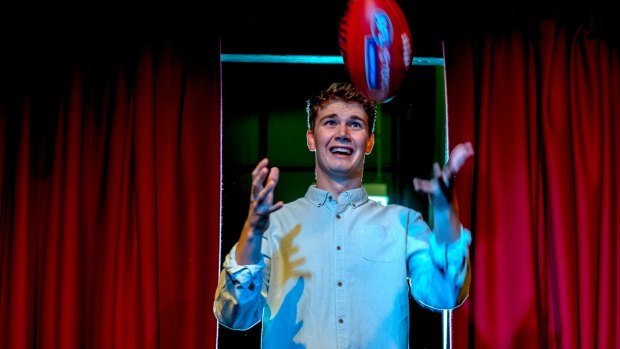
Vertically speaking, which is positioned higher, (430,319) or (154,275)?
(154,275)

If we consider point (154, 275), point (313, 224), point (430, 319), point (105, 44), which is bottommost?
point (430, 319)

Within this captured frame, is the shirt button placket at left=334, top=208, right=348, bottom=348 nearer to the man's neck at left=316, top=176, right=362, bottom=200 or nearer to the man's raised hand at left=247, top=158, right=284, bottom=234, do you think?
the man's neck at left=316, top=176, right=362, bottom=200

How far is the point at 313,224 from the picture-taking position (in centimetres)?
188

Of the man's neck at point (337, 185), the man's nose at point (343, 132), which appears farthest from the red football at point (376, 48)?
the man's neck at point (337, 185)

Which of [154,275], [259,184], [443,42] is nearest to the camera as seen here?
[259,184]

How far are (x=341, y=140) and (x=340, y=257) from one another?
341 mm

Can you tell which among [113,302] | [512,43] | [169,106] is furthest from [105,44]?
[512,43]

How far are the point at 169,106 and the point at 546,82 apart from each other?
1.42 meters

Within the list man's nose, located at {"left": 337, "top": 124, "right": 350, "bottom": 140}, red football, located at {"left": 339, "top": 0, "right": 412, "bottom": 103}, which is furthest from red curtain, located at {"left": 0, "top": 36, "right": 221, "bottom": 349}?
red football, located at {"left": 339, "top": 0, "right": 412, "bottom": 103}

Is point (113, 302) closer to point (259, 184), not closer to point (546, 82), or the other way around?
point (259, 184)

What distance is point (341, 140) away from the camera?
1884 millimetres

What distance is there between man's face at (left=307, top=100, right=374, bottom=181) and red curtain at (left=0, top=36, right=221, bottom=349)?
621 mm

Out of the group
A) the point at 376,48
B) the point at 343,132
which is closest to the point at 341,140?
the point at 343,132

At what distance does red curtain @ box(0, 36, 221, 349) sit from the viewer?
2301 mm
